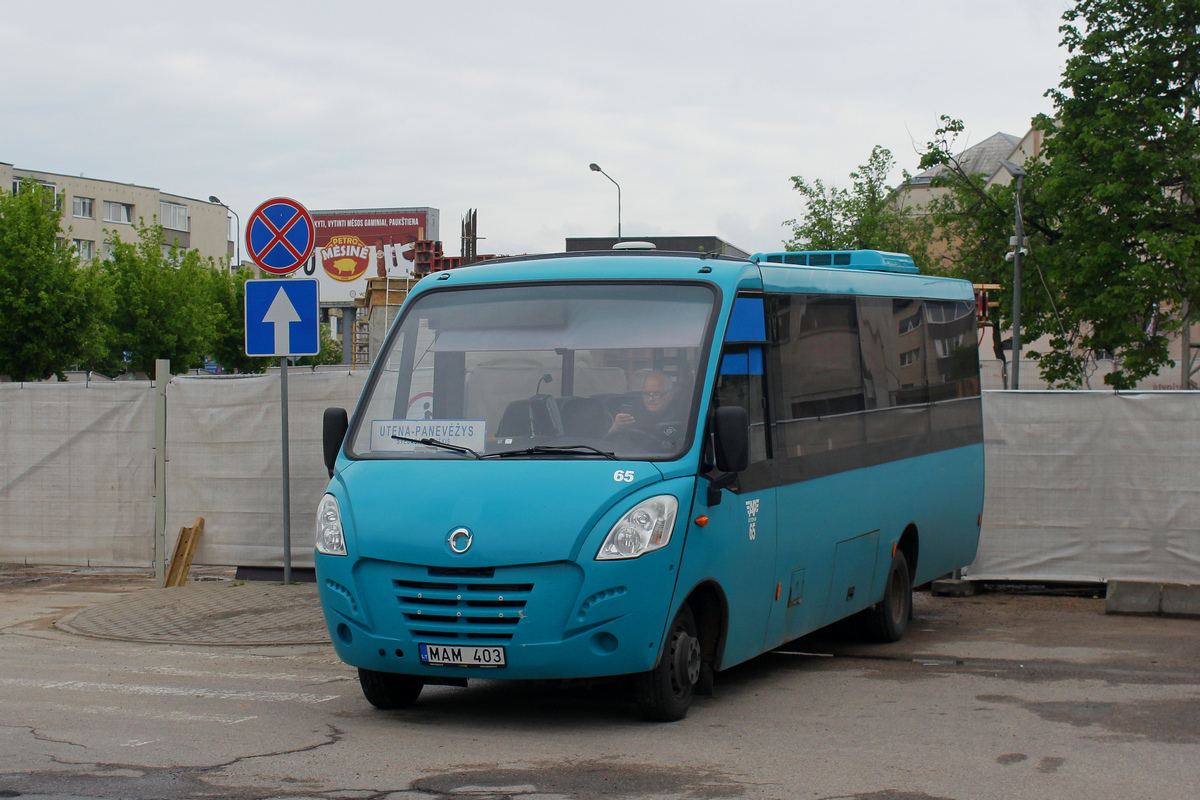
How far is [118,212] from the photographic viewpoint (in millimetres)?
100250

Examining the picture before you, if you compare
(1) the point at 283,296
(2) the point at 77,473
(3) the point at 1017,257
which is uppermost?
(3) the point at 1017,257

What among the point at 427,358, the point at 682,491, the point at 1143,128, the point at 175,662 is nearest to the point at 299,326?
the point at 175,662

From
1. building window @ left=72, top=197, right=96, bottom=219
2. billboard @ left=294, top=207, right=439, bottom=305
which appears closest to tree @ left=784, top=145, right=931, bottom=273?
billboard @ left=294, top=207, right=439, bottom=305

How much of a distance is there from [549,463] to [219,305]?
66.5m

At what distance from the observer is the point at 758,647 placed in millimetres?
7867

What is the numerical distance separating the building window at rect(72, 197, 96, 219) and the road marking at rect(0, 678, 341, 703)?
308 ft

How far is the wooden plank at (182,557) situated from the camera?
43.3ft

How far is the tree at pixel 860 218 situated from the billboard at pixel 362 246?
80.1ft

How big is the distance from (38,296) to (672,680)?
41.1 meters

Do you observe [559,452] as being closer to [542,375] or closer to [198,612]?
[542,375]

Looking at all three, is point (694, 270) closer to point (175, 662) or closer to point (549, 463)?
point (549, 463)

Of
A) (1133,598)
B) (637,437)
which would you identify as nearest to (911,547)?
(1133,598)

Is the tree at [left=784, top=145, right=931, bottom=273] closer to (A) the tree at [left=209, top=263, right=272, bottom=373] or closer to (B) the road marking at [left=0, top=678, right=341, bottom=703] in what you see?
(A) the tree at [left=209, top=263, right=272, bottom=373]

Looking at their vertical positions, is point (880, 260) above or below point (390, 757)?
above
